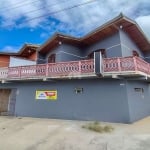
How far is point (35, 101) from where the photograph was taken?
40.0 ft

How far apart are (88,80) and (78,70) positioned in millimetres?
1077

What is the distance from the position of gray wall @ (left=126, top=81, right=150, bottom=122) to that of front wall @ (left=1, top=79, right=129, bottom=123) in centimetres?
57

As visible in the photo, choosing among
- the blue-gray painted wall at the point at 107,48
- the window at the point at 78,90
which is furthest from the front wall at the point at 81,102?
the blue-gray painted wall at the point at 107,48

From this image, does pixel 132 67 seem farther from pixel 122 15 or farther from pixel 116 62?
pixel 122 15

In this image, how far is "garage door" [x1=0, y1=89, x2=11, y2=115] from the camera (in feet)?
46.2

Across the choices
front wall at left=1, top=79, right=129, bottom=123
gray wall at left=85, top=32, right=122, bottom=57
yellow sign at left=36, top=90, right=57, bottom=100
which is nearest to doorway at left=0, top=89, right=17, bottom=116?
front wall at left=1, top=79, right=129, bottom=123

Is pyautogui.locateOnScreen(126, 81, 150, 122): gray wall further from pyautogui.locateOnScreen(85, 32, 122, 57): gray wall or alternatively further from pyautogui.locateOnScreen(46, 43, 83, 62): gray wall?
pyautogui.locateOnScreen(46, 43, 83, 62): gray wall

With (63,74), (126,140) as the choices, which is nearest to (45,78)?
(63,74)

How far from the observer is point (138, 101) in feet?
36.2

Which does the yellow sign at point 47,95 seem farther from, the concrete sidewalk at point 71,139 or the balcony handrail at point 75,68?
the concrete sidewalk at point 71,139

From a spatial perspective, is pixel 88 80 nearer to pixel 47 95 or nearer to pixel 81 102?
pixel 81 102

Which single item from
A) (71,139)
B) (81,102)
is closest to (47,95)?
(81,102)

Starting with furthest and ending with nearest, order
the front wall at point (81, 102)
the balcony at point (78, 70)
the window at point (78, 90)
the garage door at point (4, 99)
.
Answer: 1. the garage door at point (4, 99)
2. the window at point (78, 90)
3. the front wall at point (81, 102)
4. the balcony at point (78, 70)

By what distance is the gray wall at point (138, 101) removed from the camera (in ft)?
32.9
